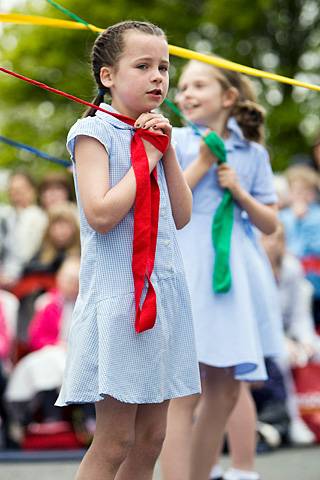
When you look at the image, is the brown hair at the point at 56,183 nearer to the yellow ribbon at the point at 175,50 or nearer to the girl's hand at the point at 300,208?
the girl's hand at the point at 300,208

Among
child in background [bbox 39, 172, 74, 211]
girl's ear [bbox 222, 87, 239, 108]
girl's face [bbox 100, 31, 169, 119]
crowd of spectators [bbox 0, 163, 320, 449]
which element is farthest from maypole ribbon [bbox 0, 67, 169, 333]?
child in background [bbox 39, 172, 74, 211]

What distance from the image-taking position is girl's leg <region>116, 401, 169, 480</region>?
11.9 ft

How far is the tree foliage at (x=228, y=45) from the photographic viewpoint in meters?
22.0

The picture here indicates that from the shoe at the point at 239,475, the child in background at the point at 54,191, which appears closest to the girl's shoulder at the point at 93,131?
the shoe at the point at 239,475

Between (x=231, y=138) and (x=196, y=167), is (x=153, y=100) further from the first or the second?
(x=231, y=138)

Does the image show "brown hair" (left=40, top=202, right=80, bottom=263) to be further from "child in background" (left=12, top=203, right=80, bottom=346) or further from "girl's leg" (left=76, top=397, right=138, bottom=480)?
"girl's leg" (left=76, top=397, right=138, bottom=480)

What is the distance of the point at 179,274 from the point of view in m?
3.64

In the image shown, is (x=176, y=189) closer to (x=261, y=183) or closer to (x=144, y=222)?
(x=144, y=222)

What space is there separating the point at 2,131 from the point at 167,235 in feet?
82.0

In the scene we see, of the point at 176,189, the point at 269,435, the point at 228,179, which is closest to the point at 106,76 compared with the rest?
the point at 176,189

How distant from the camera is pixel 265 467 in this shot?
6.47 meters

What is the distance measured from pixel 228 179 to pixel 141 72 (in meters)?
1.29

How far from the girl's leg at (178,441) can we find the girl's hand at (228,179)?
93 cm

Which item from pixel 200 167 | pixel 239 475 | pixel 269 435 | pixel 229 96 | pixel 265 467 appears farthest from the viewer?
pixel 269 435
